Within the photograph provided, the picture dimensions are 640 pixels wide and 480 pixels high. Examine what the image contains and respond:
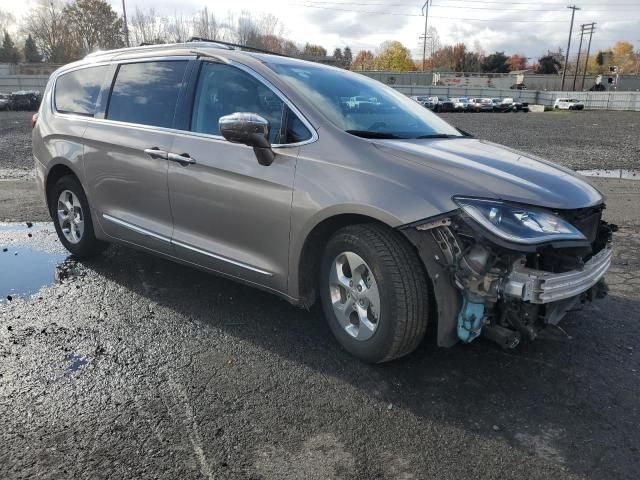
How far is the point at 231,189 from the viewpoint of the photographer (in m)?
3.61

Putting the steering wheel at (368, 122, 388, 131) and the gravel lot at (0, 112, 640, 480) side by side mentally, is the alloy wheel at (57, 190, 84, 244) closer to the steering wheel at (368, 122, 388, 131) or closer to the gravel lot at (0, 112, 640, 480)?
the gravel lot at (0, 112, 640, 480)

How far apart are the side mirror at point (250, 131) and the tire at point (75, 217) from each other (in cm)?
232

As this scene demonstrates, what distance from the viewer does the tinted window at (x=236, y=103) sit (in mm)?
3459

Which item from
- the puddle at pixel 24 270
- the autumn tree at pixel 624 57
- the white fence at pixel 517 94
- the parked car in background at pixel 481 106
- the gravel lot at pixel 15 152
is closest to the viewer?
the puddle at pixel 24 270

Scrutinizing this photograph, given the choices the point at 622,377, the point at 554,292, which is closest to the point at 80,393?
the point at 554,292

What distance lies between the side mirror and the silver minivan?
10mm

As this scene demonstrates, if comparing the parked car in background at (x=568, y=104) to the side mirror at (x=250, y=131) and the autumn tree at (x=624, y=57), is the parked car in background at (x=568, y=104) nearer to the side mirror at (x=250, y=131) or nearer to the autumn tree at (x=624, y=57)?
the side mirror at (x=250, y=131)

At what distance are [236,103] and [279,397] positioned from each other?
2026 mm

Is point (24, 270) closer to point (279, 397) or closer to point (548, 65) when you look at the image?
point (279, 397)

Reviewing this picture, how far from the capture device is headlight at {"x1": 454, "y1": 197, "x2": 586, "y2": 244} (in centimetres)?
268

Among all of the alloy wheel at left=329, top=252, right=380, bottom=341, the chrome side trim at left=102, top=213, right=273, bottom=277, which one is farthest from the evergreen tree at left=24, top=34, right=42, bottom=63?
the alloy wheel at left=329, top=252, right=380, bottom=341

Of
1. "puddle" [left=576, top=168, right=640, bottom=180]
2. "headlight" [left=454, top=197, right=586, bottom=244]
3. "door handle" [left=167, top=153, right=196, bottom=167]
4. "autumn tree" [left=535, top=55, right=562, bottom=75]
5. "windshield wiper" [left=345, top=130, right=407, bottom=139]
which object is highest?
"autumn tree" [left=535, top=55, right=562, bottom=75]

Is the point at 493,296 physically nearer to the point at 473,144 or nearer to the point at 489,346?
the point at 489,346

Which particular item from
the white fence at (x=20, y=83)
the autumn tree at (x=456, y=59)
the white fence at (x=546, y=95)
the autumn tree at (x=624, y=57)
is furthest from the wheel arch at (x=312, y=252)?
the autumn tree at (x=624, y=57)
